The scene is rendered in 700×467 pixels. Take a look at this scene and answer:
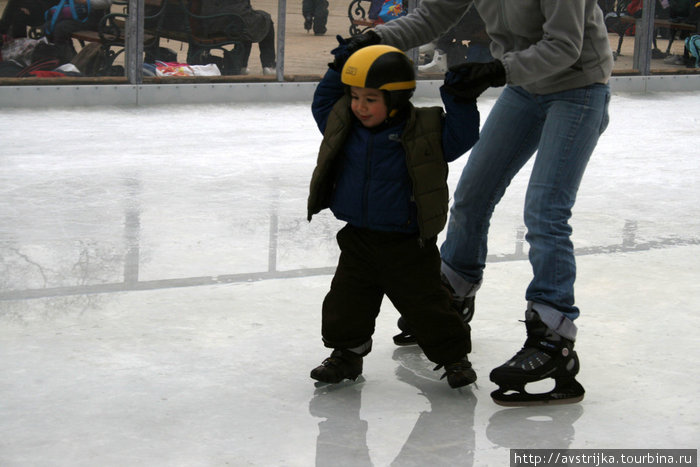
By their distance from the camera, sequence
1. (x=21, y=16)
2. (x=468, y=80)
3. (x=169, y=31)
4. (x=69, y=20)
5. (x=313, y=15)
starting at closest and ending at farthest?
(x=468, y=80)
(x=21, y=16)
(x=69, y=20)
(x=169, y=31)
(x=313, y=15)

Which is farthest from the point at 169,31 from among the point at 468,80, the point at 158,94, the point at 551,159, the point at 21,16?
the point at 468,80

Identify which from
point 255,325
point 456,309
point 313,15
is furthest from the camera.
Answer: point 313,15

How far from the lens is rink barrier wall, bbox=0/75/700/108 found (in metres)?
8.65

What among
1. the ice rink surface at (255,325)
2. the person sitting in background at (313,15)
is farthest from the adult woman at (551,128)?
the person sitting in background at (313,15)

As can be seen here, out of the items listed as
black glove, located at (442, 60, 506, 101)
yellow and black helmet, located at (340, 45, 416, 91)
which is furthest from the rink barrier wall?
black glove, located at (442, 60, 506, 101)

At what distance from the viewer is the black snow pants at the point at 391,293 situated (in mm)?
3172

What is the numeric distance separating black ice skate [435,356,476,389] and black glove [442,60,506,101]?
811 mm

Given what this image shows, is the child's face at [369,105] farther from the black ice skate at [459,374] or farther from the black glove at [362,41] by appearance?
the black ice skate at [459,374]

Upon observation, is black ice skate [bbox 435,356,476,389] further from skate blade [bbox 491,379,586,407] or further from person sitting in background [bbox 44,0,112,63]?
person sitting in background [bbox 44,0,112,63]

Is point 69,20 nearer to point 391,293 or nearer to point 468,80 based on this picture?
point 391,293

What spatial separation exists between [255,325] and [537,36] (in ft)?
4.62

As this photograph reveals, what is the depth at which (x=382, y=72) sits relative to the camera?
301cm

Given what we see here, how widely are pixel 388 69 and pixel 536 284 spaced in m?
0.79

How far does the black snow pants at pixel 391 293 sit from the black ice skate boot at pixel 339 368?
0.11 ft
